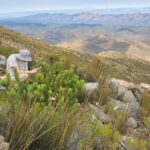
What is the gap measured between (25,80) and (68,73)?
0.94 meters

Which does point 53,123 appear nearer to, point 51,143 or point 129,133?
point 51,143

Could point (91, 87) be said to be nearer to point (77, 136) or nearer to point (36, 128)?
point (77, 136)

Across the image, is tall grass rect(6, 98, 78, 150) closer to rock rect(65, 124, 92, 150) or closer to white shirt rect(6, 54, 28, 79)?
rock rect(65, 124, 92, 150)

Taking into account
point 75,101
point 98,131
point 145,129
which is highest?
point 98,131

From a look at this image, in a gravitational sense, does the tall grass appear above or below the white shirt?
above

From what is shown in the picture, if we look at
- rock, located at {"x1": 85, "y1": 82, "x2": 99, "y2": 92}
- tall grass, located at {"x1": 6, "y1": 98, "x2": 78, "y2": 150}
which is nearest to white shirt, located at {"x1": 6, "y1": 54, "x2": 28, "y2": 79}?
rock, located at {"x1": 85, "y1": 82, "x2": 99, "y2": 92}

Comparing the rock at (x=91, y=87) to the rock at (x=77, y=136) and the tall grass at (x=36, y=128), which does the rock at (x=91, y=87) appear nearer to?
the rock at (x=77, y=136)

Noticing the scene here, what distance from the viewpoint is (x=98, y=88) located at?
9.70 metres

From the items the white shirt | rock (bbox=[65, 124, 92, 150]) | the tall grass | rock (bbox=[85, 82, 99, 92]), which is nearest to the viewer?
the tall grass

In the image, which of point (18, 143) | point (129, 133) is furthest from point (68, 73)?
point (18, 143)

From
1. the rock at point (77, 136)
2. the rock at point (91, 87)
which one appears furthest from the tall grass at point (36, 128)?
the rock at point (91, 87)

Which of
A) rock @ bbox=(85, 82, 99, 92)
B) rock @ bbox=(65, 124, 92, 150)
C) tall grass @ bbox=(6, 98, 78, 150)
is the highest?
tall grass @ bbox=(6, 98, 78, 150)

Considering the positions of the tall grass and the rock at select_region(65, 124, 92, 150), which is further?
the rock at select_region(65, 124, 92, 150)

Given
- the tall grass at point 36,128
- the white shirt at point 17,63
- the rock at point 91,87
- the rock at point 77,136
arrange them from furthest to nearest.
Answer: the white shirt at point 17,63 → the rock at point 91,87 → the rock at point 77,136 → the tall grass at point 36,128
